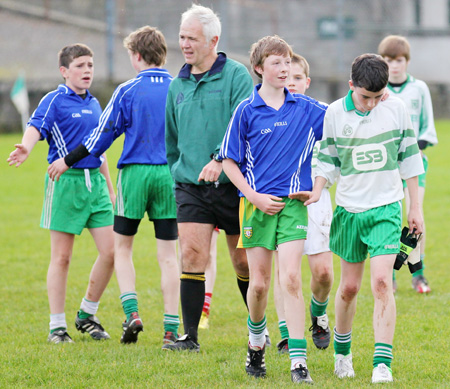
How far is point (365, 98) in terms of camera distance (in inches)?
187

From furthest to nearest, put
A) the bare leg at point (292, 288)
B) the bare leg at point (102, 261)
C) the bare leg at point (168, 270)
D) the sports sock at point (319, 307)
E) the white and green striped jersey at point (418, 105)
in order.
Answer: the white and green striped jersey at point (418, 105) → the bare leg at point (102, 261) → the bare leg at point (168, 270) → the sports sock at point (319, 307) → the bare leg at point (292, 288)

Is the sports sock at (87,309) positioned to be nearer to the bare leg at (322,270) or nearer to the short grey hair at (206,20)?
the bare leg at (322,270)

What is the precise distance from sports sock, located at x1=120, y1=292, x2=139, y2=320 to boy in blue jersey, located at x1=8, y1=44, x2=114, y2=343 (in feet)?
1.44

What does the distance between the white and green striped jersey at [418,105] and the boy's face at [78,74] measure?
124 inches

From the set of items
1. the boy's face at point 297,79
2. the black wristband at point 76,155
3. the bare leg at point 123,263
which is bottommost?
the bare leg at point 123,263

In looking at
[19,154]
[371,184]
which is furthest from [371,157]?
[19,154]

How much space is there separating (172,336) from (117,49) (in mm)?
20896

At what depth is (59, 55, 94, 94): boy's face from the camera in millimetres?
6445

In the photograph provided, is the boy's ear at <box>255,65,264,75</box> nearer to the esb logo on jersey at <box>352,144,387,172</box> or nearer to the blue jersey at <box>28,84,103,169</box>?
the esb logo on jersey at <box>352,144,387,172</box>

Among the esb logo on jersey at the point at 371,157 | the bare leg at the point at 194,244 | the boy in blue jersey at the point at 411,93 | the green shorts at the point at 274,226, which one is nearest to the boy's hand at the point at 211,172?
the green shorts at the point at 274,226

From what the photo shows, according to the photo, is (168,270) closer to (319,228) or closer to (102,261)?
(102,261)

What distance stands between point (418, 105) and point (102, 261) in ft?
11.7

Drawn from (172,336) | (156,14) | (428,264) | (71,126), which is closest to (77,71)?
(71,126)

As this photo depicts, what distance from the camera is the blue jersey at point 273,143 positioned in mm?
4934
